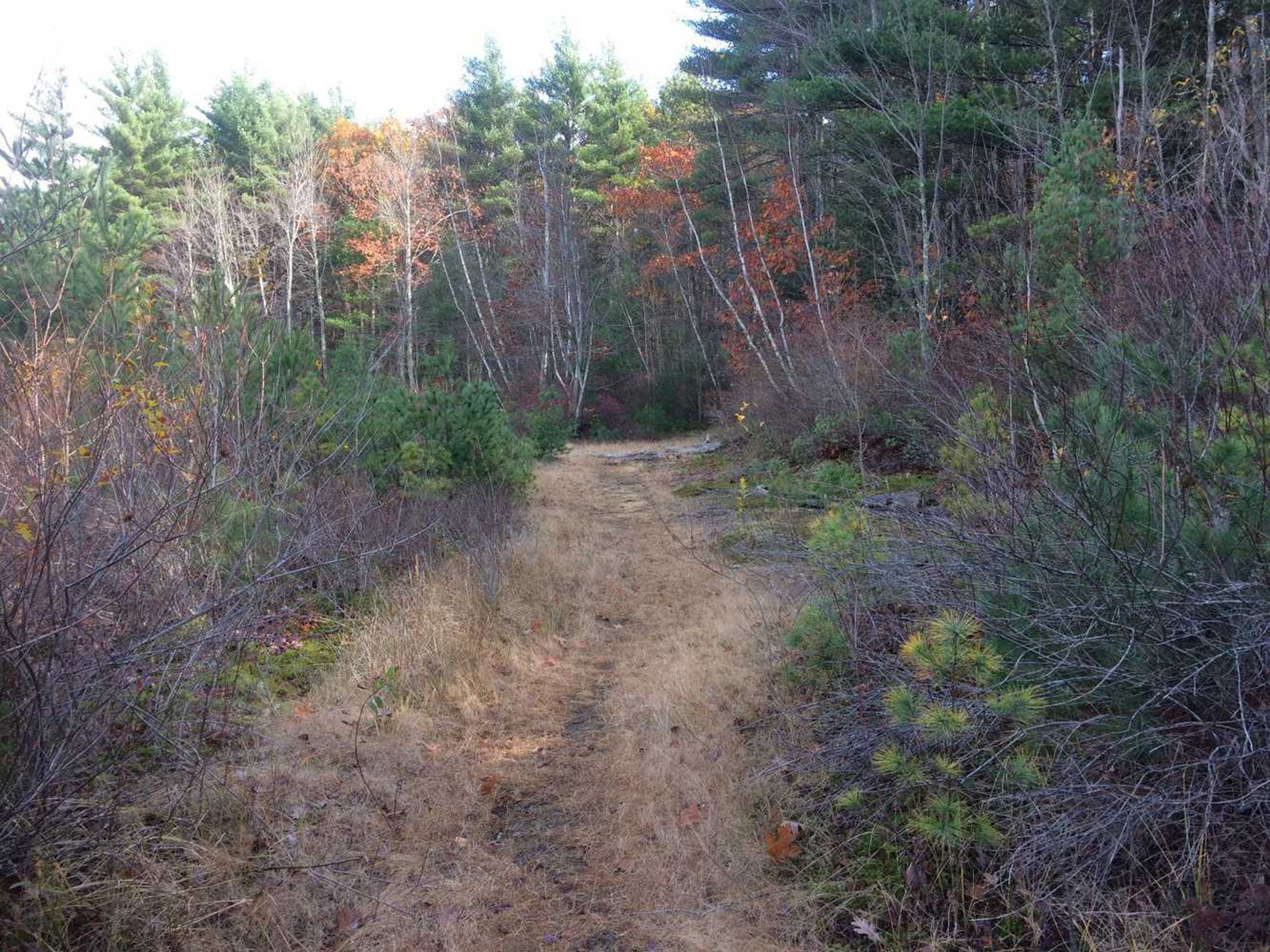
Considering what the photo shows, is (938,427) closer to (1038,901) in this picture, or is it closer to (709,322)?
(1038,901)

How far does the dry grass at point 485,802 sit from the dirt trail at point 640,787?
12 mm

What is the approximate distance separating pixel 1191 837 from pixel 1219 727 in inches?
15.7

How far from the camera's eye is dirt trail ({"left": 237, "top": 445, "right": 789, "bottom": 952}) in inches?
126

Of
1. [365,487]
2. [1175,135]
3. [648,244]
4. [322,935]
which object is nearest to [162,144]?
[648,244]

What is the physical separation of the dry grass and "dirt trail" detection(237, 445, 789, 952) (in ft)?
0.04

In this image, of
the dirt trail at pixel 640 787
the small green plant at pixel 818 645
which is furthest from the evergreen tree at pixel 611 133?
the small green plant at pixel 818 645

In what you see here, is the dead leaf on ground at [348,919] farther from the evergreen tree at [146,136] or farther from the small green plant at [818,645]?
the evergreen tree at [146,136]

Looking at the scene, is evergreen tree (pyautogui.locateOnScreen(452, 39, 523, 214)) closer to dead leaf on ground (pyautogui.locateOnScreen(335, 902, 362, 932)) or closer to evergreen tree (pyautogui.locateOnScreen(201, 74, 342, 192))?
evergreen tree (pyautogui.locateOnScreen(201, 74, 342, 192))

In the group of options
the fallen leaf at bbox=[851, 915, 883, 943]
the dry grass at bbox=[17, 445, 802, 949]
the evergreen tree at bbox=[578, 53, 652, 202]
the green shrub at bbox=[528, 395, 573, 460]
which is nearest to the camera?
the fallen leaf at bbox=[851, 915, 883, 943]

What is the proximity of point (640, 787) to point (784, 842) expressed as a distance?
988 mm

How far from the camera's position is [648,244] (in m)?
30.7

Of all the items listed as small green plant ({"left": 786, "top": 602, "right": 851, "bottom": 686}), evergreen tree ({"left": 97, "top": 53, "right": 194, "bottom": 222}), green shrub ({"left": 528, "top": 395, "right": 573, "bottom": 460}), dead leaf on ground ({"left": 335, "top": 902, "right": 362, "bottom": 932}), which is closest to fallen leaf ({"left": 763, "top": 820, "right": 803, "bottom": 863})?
small green plant ({"left": 786, "top": 602, "right": 851, "bottom": 686})

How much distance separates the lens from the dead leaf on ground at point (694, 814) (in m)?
3.82

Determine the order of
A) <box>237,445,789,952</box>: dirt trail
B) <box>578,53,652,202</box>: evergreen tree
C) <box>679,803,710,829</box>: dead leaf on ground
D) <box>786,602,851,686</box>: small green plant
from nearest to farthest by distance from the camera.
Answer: <box>237,445,789,952</box>: dirt trail
<box>679,803,710,829</box>: dead leaf on ground
<box>786,602,851,686</box>: small green plant
<box>578,53,652,202</box>: evergreen tree
